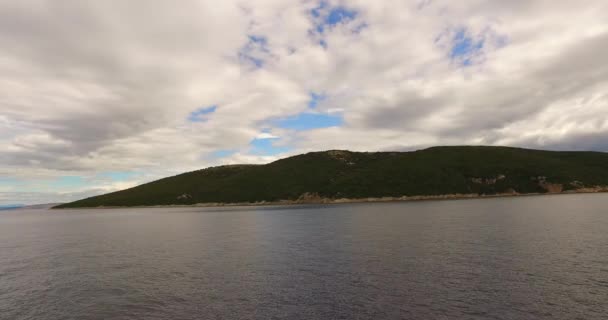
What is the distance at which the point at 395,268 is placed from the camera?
42688 millimetres

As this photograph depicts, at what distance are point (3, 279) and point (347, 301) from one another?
43873 millimetres

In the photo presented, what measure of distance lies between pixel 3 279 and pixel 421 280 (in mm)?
50459

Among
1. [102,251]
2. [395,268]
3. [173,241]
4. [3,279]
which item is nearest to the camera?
[395,268]

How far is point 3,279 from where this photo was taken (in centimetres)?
4572

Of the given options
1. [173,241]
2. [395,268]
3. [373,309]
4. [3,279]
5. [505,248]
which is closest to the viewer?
[373,309]

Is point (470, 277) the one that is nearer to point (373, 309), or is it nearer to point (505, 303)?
point (505, 303)

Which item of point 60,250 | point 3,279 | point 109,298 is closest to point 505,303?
point 109,298

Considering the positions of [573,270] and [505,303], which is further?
[573,270]

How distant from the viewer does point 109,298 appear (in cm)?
3594

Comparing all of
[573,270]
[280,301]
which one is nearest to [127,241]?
[280,301]

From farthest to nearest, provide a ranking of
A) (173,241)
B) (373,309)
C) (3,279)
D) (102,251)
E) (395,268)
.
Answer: (173,241), (102,251), (3,279), (395,268), (373,309)

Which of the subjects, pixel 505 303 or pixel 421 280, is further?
pixel 421 280

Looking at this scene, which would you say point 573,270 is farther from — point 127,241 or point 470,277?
point 127,241

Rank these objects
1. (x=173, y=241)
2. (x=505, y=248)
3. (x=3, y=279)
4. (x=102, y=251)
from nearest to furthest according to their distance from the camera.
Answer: (x=3, y=279) < (x=505, y=248) < (x=102, y=251) < (x=173, y=241)
